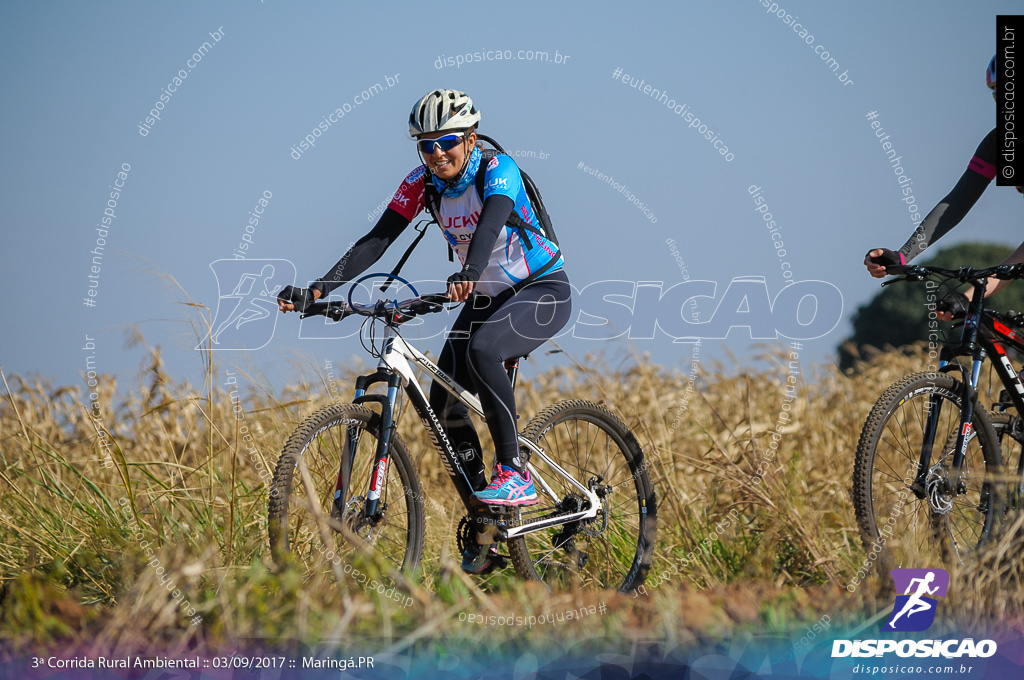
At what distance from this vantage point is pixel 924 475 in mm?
4258

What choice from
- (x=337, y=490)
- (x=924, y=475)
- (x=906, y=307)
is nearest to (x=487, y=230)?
(x=337, y=490)

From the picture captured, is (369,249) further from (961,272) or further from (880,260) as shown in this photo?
(961,272)

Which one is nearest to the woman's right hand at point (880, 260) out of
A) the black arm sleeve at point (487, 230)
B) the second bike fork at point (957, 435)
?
the second bike fork at point (957, 435)

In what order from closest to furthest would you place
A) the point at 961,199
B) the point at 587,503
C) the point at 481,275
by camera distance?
the point at 481,275, the point at 961,199, the point at 587,503

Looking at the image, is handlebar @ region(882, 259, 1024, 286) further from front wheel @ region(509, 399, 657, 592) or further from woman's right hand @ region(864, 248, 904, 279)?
front wheel @ region(509, 399, 657, 592)

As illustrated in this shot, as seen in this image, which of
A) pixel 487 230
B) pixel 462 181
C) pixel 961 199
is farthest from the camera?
pixel 462 181

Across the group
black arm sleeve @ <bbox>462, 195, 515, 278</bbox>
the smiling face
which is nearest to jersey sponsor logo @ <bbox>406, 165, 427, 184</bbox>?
the smiling face

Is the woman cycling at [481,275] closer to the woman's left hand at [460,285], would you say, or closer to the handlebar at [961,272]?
the woman's left hand at [460,285]

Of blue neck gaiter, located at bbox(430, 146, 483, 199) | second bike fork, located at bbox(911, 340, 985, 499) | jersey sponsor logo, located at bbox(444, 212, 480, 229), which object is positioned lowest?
second bike fork, located at bbox(911, 340, 985, 499)

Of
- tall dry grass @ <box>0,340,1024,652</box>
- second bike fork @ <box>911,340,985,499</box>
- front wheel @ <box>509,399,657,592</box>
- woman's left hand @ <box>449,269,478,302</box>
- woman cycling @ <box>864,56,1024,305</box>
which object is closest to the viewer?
tall dry grass @ <box>0,340,1024,652</box>

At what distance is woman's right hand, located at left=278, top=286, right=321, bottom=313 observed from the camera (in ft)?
13.8

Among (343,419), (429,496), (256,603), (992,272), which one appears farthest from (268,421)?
(992,272)

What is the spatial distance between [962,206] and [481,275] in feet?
7.81

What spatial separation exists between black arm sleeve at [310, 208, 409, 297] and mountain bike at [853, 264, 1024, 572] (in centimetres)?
244
